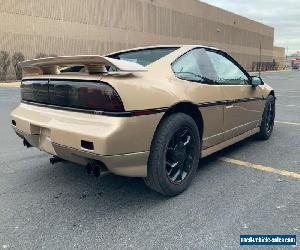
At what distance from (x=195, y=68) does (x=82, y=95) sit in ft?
4.46

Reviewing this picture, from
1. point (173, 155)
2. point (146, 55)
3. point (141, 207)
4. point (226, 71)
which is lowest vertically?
point (141, 207)

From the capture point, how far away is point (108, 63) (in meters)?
2.58

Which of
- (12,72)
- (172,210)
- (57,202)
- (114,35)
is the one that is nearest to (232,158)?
(172,210)

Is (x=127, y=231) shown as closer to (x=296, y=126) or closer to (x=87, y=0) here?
(x=296, y=126)

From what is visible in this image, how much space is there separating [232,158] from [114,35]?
34091 mm

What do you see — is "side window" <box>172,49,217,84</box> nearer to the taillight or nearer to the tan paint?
the tan paint

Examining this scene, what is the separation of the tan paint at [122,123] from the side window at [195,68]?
6 centimetres

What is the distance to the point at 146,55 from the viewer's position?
3729mm

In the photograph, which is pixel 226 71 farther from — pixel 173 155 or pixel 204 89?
pixel 173 155

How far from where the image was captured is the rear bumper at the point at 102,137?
2.54 meters

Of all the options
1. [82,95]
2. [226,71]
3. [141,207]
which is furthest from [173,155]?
[226,71]

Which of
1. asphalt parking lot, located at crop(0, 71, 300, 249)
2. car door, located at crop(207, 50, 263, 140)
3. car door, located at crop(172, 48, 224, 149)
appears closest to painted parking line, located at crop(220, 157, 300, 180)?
asphalt parking lot, located at crop(0, 71, 300, 249)

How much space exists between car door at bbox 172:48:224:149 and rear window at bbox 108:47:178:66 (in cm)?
21

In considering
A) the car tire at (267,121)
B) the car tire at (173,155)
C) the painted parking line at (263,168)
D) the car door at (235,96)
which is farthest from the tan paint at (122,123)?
the car tire at (267,121)
